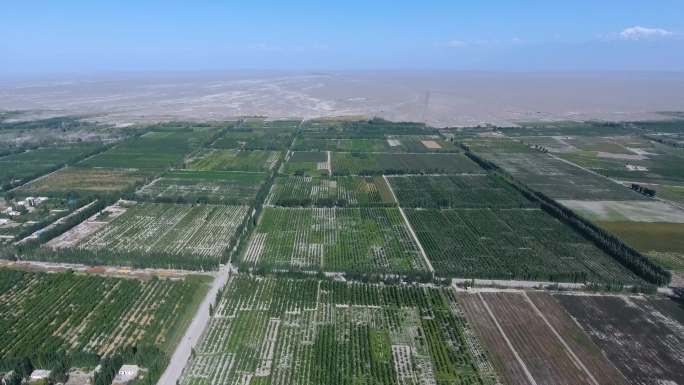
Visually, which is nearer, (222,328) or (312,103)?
(222,328)

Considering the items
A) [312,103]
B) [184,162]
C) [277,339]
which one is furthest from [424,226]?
[312,103]

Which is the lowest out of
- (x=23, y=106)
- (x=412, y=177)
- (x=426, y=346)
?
Result: (x=426, y=346)

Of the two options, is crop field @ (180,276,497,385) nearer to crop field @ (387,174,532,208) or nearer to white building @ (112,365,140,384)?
white building @ (112,365,140,384)

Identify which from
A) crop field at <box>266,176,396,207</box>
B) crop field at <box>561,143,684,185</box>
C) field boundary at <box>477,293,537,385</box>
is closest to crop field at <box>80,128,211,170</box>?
crop field at <box>266,176,396,207</box>

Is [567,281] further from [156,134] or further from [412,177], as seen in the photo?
[156,134]

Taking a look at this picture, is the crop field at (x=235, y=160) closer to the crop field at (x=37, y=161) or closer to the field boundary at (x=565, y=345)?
the crop field at (x=37, y=161)

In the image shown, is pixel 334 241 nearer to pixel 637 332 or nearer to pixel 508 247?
pixel 508 247

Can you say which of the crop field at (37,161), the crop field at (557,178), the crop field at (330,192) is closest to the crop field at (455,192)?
the crop field at (330,192)
